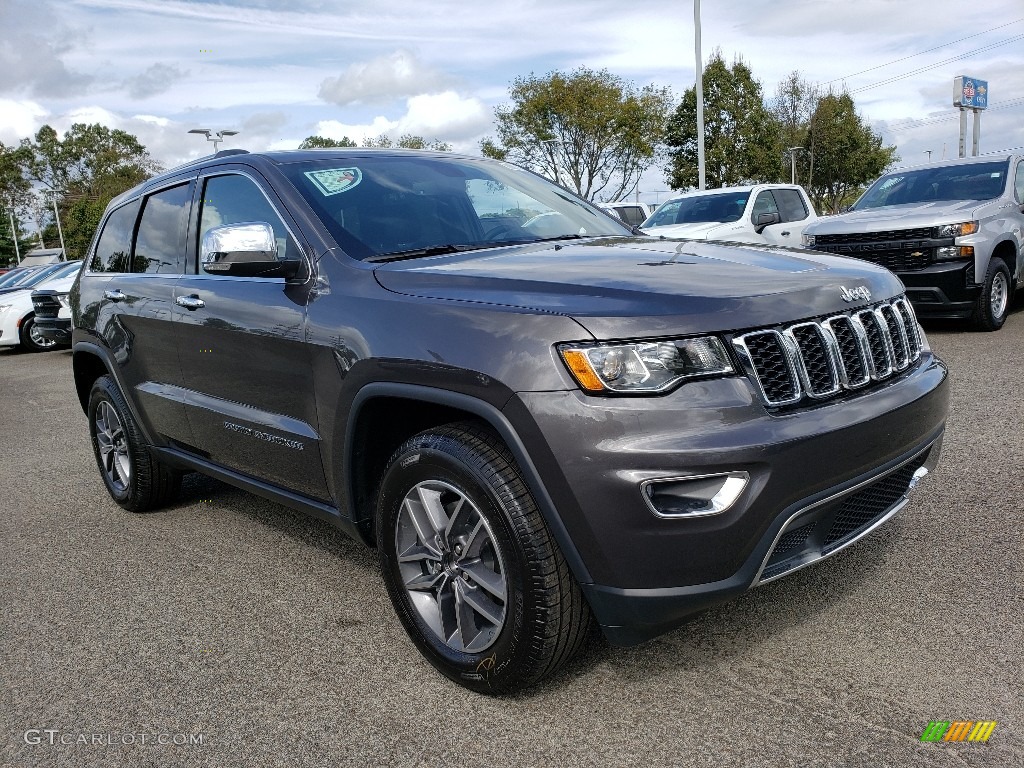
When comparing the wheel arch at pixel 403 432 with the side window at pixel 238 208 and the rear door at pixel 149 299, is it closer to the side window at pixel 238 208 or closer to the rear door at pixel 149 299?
the side window at pixel 238 208

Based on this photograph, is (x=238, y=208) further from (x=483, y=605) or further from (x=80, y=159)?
(x=80, y=159)

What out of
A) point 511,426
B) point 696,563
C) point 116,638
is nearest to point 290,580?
point 116,638

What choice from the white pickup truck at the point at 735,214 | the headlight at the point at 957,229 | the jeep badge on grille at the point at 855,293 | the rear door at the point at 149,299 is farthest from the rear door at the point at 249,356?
the white pickup truck at the point at 735,214

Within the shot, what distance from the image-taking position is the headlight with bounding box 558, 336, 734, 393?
2.31 metres

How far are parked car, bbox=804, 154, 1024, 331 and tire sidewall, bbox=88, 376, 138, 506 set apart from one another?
642cm

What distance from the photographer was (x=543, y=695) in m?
2.72

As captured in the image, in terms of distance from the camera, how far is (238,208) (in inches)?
145

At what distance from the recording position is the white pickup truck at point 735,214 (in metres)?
12.7

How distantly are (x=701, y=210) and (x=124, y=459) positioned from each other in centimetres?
1031

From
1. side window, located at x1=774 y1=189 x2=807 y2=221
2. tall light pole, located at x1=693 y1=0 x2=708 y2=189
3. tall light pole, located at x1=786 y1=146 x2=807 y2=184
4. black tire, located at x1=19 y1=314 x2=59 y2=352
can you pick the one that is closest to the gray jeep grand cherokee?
side window, located at x1=774 y1=189 x2=807 y2=221

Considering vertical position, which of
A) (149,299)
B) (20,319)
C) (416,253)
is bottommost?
(20,319)

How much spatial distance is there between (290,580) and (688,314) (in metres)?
2.22

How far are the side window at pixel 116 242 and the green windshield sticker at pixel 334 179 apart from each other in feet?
5.55

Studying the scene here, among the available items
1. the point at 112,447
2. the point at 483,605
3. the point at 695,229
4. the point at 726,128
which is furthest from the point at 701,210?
the point at 726,128
